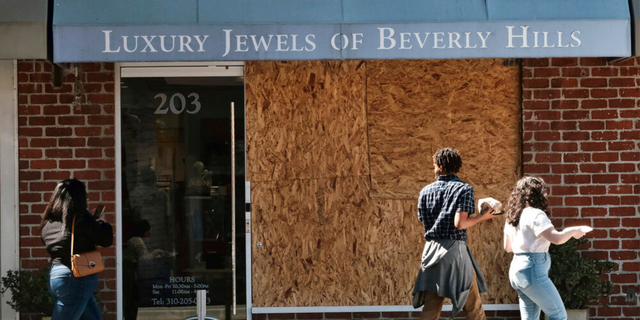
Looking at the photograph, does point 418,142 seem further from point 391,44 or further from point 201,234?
Result: point 201,234

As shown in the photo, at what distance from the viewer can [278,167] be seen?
23.3ft

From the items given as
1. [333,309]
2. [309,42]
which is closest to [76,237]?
[309,42]

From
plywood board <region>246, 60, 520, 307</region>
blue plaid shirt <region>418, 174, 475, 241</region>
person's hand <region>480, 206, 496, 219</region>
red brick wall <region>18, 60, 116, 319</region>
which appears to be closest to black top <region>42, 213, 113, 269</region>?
Answer: red brick wall <region>18, 60, 116, 319</region>

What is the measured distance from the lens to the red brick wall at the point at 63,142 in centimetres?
701

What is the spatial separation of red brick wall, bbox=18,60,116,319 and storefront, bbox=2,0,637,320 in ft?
0.05

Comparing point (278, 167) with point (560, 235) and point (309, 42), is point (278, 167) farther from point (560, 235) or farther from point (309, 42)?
point (560, 235)

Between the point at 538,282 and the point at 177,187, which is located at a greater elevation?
the point at 177,187

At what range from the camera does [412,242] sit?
7129 millimetres

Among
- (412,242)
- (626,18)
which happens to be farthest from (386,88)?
(626,18)

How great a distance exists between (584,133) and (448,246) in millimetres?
2500

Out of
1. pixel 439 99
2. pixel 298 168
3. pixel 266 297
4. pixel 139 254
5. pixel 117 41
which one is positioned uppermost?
pixel 117 41

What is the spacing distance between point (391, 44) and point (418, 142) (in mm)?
1323

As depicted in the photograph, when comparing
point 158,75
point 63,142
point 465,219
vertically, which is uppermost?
point 158,75

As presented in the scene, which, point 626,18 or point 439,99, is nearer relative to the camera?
point 626,18
